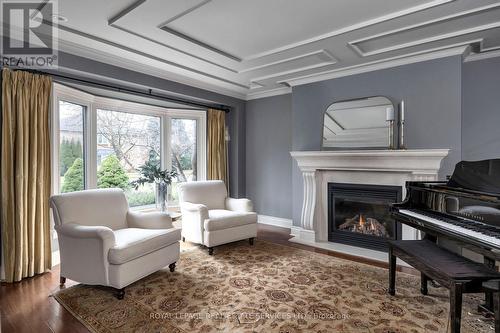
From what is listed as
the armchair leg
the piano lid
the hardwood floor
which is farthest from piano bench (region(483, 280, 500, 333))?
the armchair leg

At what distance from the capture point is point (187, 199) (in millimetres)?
4012

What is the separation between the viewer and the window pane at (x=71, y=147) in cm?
356

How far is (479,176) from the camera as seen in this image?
2.39 m

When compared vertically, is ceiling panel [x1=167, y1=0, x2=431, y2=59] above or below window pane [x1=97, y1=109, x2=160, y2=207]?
above

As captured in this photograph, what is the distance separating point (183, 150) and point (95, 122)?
1526mm

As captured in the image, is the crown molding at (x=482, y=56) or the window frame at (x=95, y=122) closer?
the crown molding at (x=482, y=56)

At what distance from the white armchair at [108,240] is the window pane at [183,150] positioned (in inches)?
69.3

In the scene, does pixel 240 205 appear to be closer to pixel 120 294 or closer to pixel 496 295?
pixel 120 294

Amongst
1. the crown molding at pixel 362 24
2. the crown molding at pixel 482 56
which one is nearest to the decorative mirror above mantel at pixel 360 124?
the crown molding at pixel 482 56

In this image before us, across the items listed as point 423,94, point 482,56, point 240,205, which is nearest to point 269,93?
point 240,205

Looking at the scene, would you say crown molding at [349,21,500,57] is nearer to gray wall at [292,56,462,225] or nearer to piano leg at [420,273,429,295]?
gray wall at [292,56,462,225]

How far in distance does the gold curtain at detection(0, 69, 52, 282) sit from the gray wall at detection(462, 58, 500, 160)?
4.76 meters

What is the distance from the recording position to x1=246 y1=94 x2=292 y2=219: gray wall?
498 cm

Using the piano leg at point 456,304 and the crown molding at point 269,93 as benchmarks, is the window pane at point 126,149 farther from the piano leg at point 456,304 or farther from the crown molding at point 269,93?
the piano leg at point 456,304
